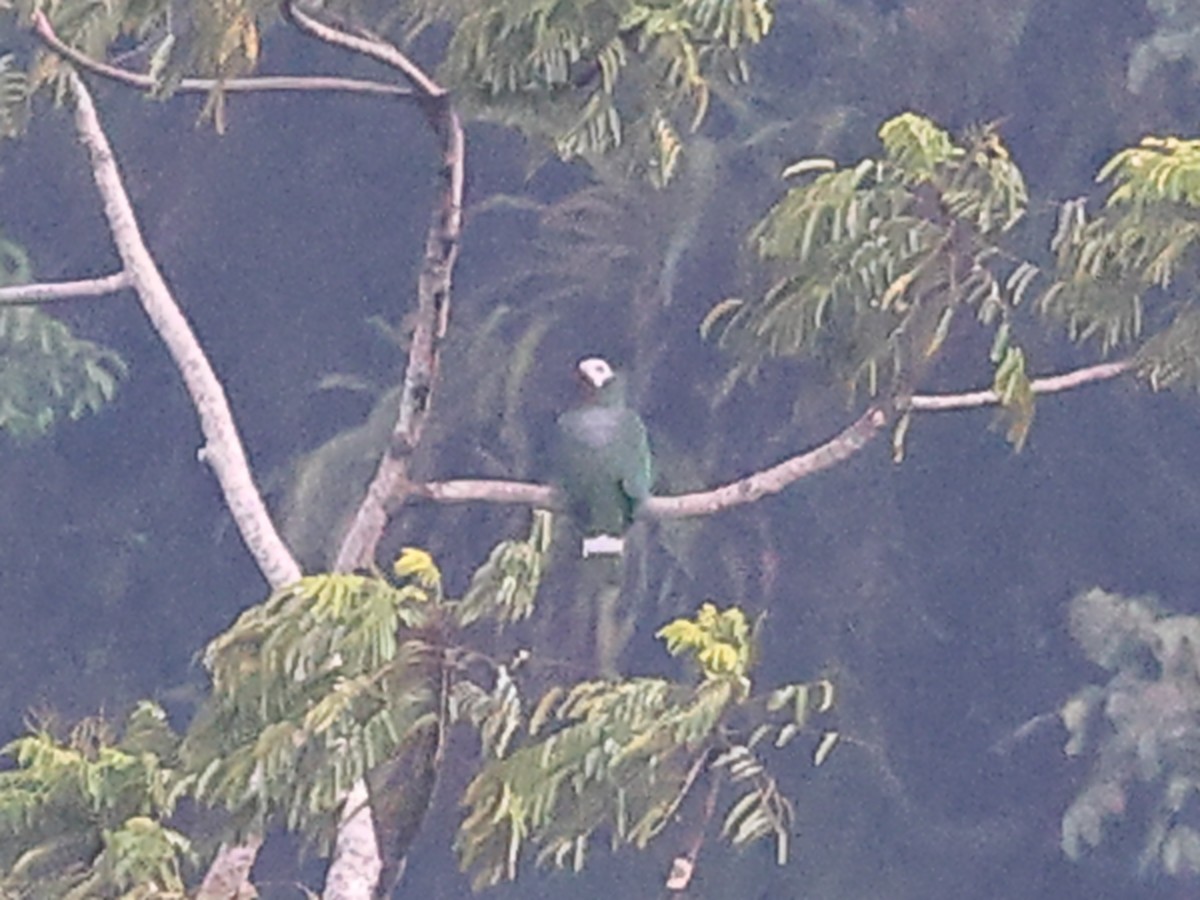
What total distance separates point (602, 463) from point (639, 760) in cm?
61

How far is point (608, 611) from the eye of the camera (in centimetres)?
692

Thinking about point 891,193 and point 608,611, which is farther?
point 608,611

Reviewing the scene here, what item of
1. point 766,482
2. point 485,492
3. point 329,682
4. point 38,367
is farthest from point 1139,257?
point 38,367

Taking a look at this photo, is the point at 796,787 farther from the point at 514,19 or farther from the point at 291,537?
the point at 514,19

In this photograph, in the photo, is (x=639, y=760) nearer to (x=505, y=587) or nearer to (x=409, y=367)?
(x=505, y=587)

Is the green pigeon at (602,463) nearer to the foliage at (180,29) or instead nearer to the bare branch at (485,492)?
the bare branch at (485,492)

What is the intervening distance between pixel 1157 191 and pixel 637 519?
2.79 ft

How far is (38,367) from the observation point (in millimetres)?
7922

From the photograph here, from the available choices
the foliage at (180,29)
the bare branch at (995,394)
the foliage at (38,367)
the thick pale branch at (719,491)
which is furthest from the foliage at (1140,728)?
the foliage at (180,29)

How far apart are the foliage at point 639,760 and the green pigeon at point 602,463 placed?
1.47 ft

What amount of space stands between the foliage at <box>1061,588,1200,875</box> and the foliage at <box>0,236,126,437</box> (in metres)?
2.65

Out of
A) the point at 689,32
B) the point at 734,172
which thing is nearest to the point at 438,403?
the point at 734,172

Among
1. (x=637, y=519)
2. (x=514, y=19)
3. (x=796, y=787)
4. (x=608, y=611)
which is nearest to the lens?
(x=514, y=19)

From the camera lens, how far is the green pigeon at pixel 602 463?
374 cm
